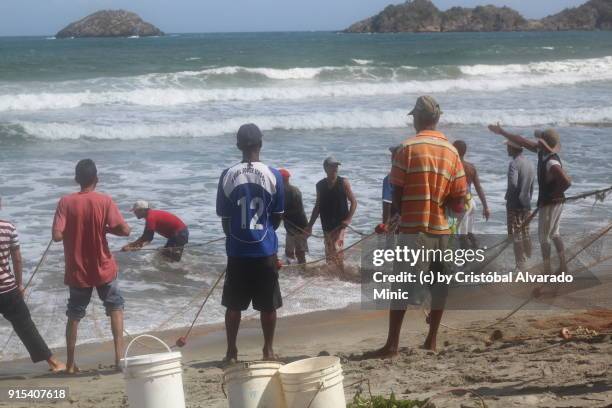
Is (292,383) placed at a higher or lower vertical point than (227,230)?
lower

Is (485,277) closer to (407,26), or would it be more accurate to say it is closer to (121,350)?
(121,350)

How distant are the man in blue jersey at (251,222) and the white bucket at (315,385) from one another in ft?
5.39

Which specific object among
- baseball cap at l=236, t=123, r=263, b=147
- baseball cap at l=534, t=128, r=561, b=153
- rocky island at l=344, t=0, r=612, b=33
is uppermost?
rocky island at l=344, t=0, r=612, b=33

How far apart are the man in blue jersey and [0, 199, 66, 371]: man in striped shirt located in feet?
4.90

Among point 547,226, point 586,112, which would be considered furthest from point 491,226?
point 586,112

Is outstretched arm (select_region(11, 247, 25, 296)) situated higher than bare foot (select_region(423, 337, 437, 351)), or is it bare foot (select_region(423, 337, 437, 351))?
outstretched arm (select_region(11, 247, 25, 296))

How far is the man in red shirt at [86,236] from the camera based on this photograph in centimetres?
613

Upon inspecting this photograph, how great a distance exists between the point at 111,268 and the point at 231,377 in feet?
7.43

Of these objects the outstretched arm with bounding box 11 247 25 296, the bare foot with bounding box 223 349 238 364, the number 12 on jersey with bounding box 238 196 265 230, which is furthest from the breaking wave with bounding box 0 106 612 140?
the number 12 on jersey with bounding box 238 196 265 230

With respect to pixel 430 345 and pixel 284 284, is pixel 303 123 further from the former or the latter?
pixel 430 345

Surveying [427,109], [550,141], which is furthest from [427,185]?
[550,141]

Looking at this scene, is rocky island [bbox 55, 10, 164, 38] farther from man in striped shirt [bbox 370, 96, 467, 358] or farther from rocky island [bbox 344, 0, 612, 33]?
man in striped shirt [bbox 370, 96, 467, 358]

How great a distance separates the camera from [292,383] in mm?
4230

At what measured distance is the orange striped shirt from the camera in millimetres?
5602
